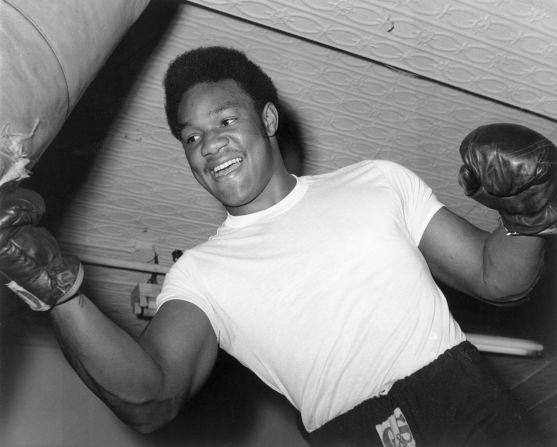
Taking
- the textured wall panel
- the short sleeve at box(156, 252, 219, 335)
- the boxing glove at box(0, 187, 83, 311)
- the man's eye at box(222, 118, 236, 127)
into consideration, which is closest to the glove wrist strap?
the boxing glove at box(0, 187, 83, 311)

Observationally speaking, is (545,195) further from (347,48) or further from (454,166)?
(454,166)

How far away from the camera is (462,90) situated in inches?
98.8

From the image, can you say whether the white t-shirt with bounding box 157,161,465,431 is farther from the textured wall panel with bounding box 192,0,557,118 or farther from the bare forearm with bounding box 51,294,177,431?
the textured wall panel with bounding box 192,0,557,118

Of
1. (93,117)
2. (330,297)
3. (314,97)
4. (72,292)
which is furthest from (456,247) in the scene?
(93,117)

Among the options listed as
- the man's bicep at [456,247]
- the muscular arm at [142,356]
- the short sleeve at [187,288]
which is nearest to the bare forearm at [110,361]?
the muscular arm at [142,356]

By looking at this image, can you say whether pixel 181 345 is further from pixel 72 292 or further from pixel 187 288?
pixel 72 292

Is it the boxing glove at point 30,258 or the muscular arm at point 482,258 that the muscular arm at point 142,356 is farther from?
the muscular arm at point 482,258

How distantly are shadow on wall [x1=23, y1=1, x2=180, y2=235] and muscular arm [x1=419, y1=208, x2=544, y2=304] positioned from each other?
1.25 metres

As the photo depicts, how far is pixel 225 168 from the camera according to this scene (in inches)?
57.4

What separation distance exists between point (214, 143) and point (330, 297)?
1.47ft

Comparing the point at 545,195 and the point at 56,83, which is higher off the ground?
the point at 545,195

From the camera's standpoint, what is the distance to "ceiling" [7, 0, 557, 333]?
2.21m

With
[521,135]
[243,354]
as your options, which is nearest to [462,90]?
[521,135]

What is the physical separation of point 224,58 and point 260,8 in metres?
0.48
